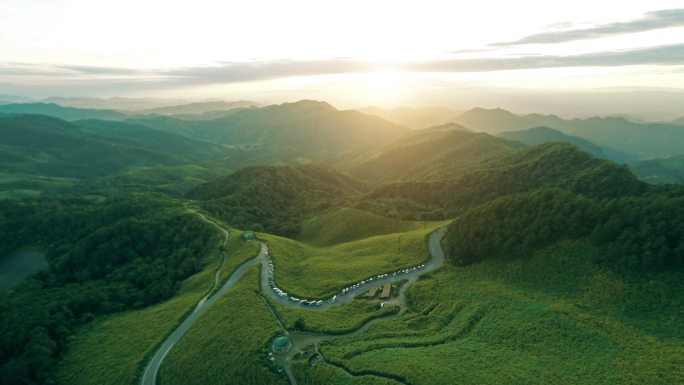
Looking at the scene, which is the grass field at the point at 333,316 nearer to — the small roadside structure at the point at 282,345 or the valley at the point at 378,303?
the valley at the point at 378,303

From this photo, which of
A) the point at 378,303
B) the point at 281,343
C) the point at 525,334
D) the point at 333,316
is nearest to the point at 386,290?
the point at 378,303

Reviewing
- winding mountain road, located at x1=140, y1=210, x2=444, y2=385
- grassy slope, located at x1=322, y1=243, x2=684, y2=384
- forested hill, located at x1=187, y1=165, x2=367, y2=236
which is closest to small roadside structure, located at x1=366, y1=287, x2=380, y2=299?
winding mountain road, located at x1=140, y1=210, x2=444, y2=385

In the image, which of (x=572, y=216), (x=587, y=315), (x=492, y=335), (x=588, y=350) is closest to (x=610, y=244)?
(x=572, y=216)

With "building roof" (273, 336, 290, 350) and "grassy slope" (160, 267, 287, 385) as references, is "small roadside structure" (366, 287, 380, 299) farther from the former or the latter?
"building roof" (273, 336, 290, 350)

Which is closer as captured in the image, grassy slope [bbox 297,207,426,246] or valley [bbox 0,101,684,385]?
valley [bbox 0,101,684,385]

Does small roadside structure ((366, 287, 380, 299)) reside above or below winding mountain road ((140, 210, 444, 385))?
above

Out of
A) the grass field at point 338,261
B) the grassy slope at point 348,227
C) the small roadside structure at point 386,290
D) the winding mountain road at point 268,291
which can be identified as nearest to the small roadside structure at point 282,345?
the winding mountain road at point 268,291
